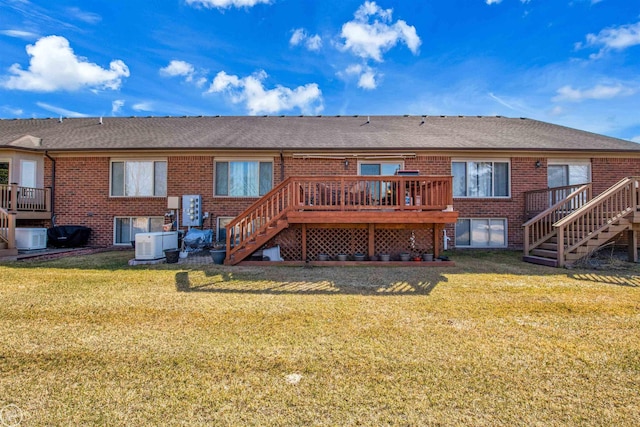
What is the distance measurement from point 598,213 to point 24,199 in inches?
680

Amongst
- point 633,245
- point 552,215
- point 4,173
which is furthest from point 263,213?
point 4,173

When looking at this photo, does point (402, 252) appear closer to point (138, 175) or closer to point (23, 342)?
point (23, 342)

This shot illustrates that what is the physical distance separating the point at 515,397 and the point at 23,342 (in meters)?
4.48

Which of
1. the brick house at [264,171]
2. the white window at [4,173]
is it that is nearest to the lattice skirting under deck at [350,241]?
the brick house at [264,171]

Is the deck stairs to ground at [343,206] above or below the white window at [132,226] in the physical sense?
above

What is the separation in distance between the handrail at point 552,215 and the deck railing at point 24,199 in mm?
15404

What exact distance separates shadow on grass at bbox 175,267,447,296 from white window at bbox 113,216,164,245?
207 inches

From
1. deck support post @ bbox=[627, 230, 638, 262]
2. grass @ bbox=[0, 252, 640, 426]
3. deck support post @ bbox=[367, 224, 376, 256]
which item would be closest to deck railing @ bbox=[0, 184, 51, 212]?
grass @ bbox=[0, 252, 640, 426]

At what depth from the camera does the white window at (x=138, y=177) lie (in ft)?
35.4

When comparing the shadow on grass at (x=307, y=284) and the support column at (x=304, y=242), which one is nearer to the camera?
the shadow on grass at (x=307, y=284)

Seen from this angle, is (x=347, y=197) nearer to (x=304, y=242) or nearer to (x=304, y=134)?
(x=304, y=242)

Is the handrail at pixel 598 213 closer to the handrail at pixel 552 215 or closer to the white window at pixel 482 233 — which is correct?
the handrail at pixel 552 215

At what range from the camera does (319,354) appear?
9.03ft

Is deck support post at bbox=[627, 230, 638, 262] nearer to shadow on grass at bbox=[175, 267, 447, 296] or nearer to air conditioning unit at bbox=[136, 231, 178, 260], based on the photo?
shadow on grass at bbox=[175, 267, 447, 296]
